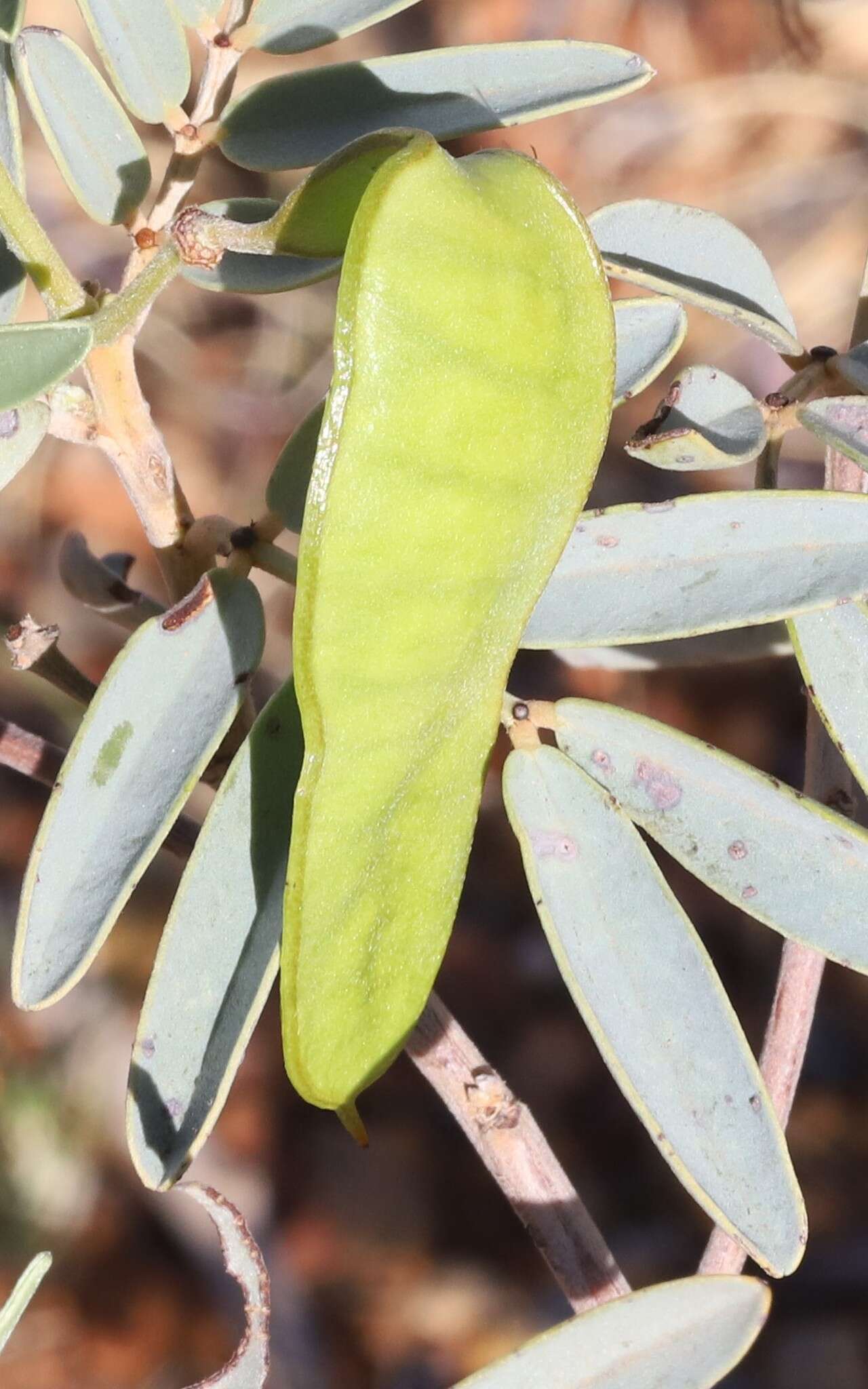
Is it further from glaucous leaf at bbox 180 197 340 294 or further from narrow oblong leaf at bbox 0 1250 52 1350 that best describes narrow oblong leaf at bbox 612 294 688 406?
narrow oblong leaf at bbox 0 1250 52 1350

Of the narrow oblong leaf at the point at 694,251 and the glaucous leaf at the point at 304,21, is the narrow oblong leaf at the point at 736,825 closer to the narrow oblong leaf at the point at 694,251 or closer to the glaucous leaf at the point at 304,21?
the narrow oblong leaf at the point at 694,251

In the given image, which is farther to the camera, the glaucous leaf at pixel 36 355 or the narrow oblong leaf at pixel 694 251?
the narrow oblong leaf at pixel 694 251

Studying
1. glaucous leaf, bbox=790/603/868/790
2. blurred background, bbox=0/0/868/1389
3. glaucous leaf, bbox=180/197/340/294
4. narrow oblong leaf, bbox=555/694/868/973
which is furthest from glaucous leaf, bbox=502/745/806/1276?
blurred background, bbox=0/0/868/1389

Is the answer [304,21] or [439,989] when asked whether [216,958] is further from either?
[439,989]

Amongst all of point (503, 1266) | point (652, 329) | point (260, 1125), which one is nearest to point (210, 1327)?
point (260, 1125)

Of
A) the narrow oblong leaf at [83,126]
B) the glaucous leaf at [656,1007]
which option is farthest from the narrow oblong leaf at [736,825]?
the narrow oblong leaf at [83,126]

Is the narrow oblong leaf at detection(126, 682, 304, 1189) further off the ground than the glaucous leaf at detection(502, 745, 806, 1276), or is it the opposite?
the narrow oblong leaf at detection(126, 682, 304, 1189)
